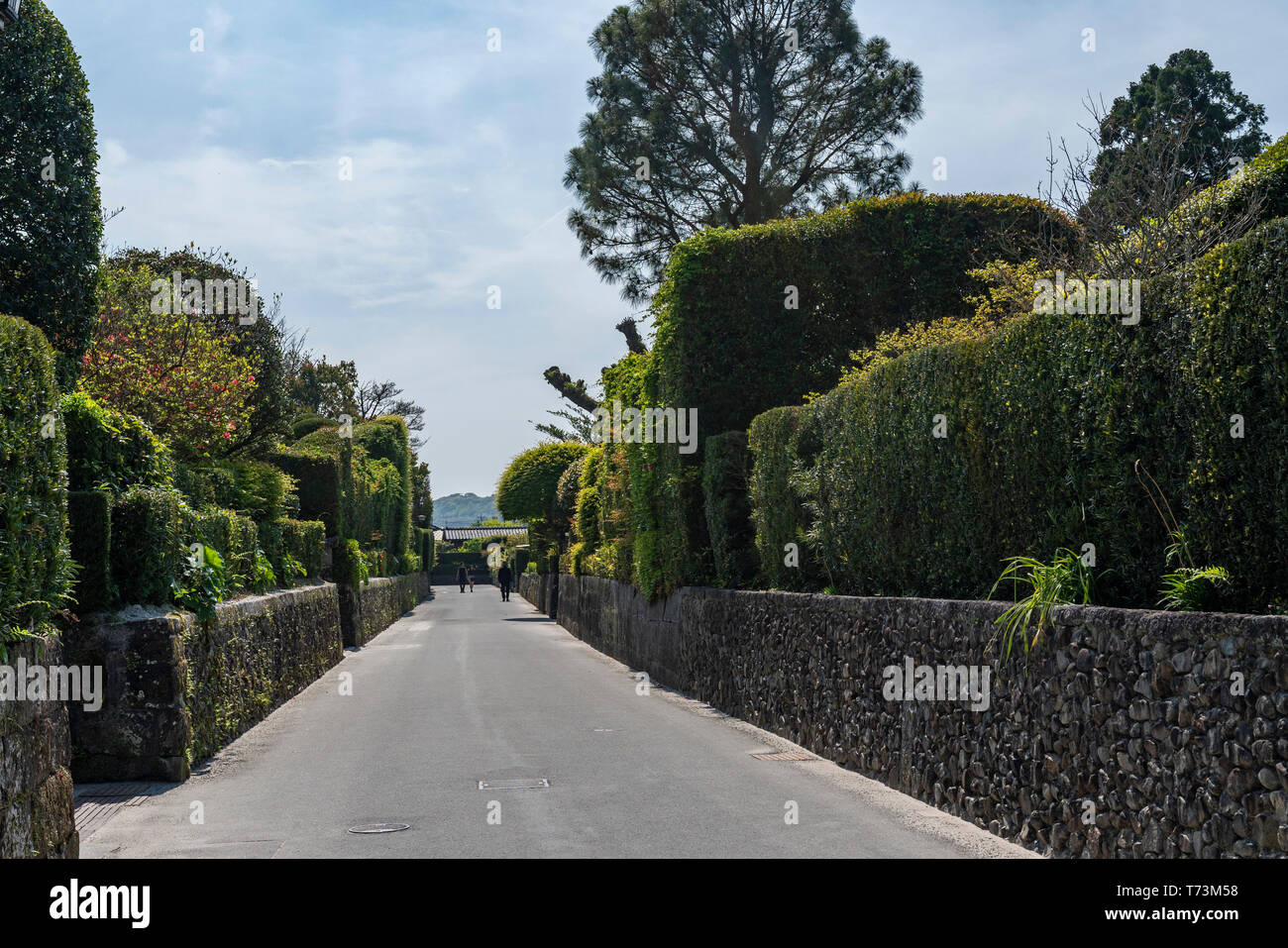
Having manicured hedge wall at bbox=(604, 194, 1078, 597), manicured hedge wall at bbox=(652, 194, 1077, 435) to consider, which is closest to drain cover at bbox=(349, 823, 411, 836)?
manicured hedge wall at bbox=(604, 194, 1078, 597)

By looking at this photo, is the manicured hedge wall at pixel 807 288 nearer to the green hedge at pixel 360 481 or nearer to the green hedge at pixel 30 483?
the green hedge at pixel 360 481

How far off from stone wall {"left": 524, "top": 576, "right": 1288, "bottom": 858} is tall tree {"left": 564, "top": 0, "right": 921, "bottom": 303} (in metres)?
22.9

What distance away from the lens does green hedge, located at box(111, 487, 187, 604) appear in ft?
33.5

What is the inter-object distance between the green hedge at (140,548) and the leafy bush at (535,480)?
35.4 meters

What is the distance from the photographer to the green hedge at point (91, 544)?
9.51m

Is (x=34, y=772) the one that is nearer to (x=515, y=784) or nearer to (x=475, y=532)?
(x=515, y=784)

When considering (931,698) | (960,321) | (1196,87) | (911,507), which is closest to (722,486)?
(960,321)

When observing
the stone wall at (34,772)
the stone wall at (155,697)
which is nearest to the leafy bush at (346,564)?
the stone wall at (155,697)

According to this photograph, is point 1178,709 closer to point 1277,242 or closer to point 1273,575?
point 1273,575

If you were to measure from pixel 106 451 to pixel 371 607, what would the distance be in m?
21.5

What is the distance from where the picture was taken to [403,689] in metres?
17.4

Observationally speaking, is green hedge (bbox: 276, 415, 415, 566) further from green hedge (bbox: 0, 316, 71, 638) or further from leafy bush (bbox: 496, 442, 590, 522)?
green hedge (bbox: 0, 316, 71, 638)

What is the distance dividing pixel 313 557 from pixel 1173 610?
62.5 ft

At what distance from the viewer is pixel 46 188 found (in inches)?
525
